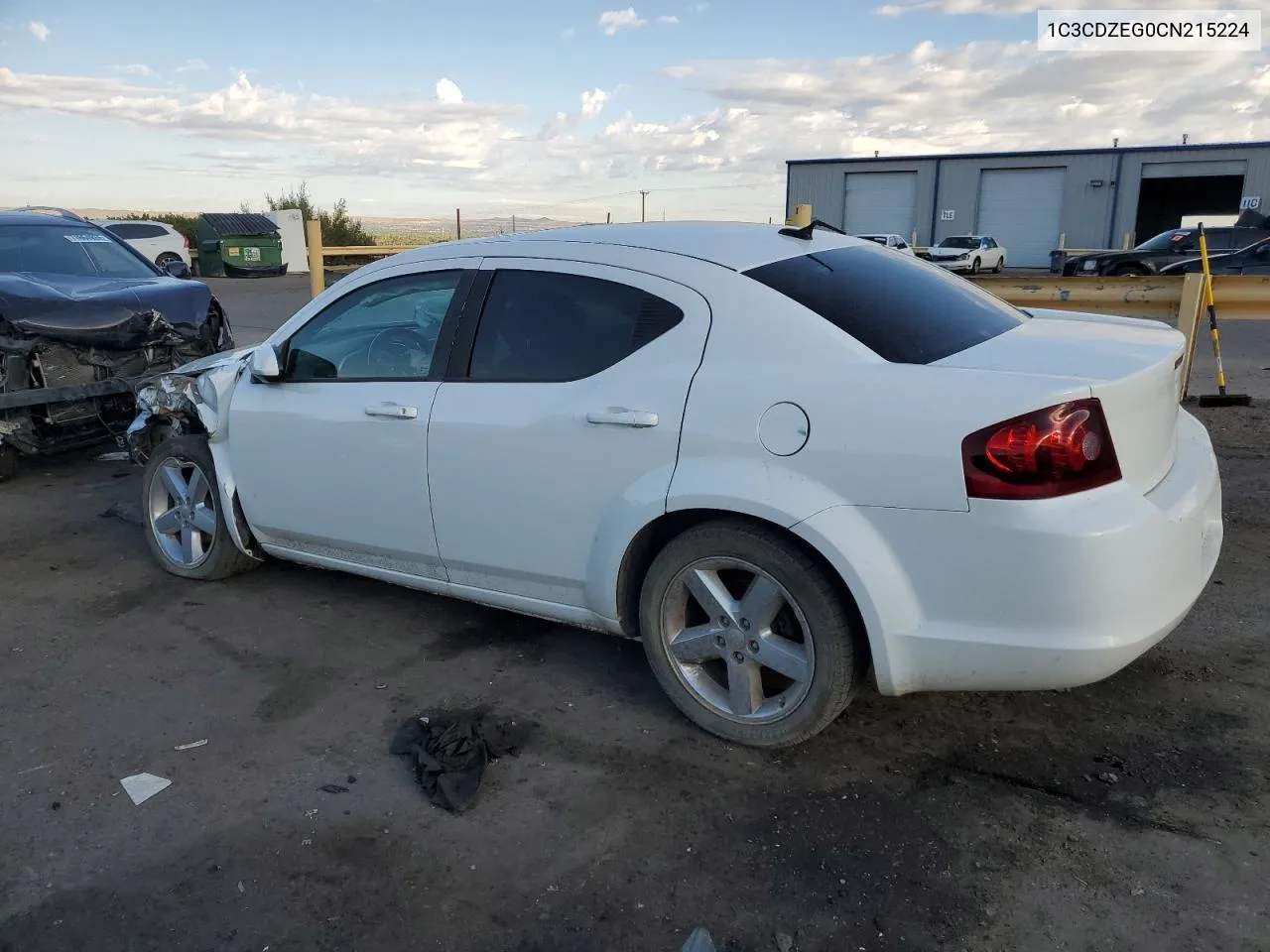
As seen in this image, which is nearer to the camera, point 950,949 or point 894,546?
point 950,949

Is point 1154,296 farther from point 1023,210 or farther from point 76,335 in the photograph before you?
point 1023,210

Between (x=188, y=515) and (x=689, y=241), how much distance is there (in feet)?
9.78

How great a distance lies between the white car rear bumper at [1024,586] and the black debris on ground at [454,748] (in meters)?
1.28

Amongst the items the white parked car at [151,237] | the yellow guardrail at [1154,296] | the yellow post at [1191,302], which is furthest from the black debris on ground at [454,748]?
the white parked car at [151,237]

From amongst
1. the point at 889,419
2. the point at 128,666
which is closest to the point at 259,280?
the point at 128,666

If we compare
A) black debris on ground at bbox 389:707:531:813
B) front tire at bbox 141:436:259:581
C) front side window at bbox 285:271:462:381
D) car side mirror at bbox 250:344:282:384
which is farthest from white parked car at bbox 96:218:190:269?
black debris on ground at bbox 389:707:531:813

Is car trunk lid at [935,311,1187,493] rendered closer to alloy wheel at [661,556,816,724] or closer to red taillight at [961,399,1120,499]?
red taillight at [961,399,1120,499]

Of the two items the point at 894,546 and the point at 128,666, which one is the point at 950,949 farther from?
the point at 128,666

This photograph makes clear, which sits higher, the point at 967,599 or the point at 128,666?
the point at 967,599

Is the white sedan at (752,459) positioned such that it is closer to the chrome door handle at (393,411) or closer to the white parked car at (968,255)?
the chrome door handle at (393,411)

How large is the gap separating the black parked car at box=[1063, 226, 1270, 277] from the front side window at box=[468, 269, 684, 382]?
2103 cm

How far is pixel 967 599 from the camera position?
9.20 feet

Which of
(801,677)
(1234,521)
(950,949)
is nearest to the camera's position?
(950,949)

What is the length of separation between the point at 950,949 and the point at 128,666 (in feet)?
10.9
